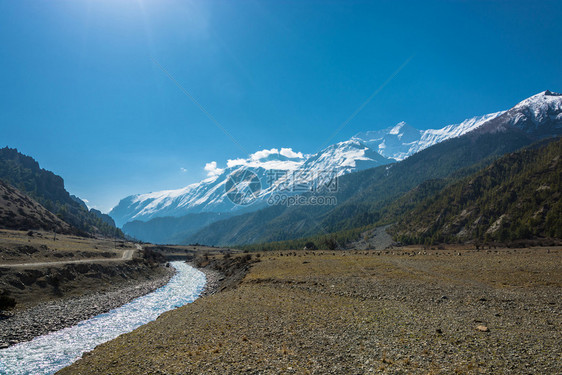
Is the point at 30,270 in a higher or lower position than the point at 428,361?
higher

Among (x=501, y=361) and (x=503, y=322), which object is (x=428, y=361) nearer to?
→ (x=501, y=361)

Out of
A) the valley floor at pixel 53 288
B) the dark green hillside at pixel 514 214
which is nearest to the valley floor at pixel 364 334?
the valley floor at pixel 53 288

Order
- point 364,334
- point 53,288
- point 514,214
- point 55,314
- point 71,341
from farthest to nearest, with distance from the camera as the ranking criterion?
point 514,214
point 53,288
point 55,314
point 71,341
point 364,334

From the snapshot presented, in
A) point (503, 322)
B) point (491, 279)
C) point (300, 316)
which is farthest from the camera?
point (491, 279)

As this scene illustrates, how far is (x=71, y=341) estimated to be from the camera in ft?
102

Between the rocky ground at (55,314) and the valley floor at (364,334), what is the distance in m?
16.8

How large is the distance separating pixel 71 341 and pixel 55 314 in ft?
42.9

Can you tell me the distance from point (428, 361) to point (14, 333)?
141 feet

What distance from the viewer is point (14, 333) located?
31.7 m

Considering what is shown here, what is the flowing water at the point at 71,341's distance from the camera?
24828 millimetres

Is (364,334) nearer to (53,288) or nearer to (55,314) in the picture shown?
(55,314)

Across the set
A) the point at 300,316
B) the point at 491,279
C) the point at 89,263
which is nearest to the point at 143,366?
the point at 300,316

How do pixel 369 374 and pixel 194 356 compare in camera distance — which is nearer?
pixel 369 374

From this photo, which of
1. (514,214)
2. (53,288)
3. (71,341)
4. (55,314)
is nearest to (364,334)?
(71,341)
